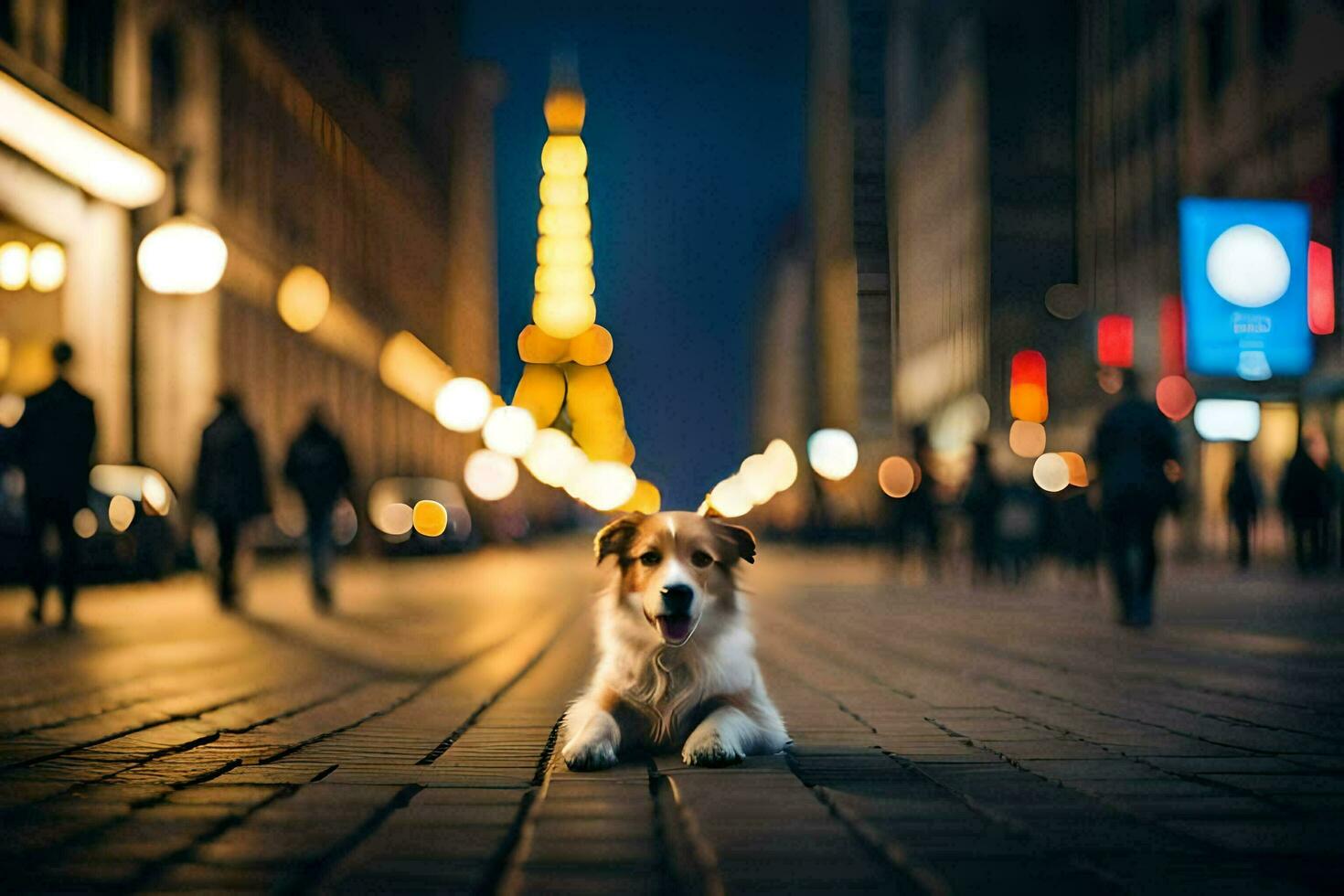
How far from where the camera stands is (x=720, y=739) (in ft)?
16.6

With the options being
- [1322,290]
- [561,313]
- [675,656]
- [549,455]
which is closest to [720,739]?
[675,656]

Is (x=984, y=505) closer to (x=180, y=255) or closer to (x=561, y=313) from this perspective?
(x=180, y=255)

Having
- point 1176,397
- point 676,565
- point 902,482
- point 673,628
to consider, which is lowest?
point 673,628

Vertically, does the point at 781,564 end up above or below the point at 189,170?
below

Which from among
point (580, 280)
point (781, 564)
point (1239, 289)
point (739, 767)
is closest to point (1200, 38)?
point (781, 564)

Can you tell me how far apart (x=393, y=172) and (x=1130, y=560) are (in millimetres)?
46700

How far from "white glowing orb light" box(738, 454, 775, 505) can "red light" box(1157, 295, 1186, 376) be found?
5559cm

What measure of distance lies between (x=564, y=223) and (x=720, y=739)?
166756 millimetres

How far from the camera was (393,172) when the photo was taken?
184 feet

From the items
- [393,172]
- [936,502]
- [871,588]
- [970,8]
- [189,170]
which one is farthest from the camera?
[970,8]

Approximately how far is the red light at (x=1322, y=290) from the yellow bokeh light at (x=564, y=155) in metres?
151

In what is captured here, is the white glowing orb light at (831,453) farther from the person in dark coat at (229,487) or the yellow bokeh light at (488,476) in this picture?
the person in dark coat at (229,487)

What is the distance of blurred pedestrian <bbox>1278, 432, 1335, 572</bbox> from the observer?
21.8 m

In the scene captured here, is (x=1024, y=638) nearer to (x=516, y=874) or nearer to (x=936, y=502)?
(x=516, y=874)
